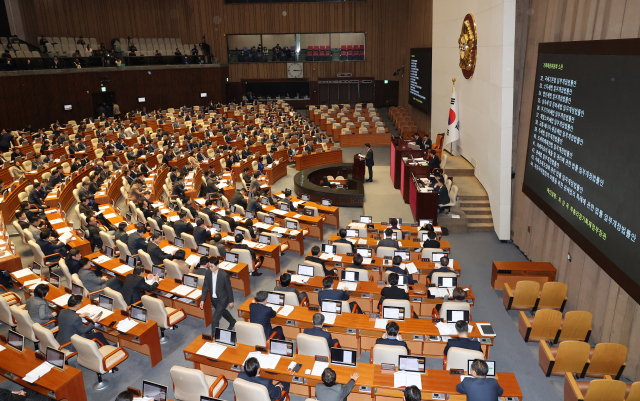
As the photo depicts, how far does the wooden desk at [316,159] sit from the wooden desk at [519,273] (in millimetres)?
12430

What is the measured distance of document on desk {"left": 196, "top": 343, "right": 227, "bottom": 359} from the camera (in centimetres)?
687

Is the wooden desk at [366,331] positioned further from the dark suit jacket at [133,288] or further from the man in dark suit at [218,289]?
the dark suit jacket at [133,288]

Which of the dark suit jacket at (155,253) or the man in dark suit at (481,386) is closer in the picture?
the man in dark suit at (481,386)

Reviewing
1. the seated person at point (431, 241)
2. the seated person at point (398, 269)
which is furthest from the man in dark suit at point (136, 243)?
the seated person at point (431, 241)

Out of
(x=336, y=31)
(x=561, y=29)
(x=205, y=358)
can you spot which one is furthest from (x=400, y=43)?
(x=205, y=358)

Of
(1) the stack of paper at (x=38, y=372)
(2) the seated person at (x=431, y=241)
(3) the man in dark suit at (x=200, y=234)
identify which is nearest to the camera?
(1) the stack of paper at (x=38, y=372)

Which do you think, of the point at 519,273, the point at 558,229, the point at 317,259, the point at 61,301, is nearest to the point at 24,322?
the point at 61,301

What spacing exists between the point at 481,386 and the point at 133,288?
21.0 ft

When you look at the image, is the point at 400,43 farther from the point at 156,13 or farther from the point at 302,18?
the point at 156,13

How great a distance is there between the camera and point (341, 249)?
10.9 m

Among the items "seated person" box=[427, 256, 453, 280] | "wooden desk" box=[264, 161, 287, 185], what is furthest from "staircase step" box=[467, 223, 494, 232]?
"wooden desk" box=[264, 161, 287, 185]

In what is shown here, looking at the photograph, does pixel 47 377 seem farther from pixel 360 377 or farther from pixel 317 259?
pixel 317 259

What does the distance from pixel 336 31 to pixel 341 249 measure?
98.6 feet

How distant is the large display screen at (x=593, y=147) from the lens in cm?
661
